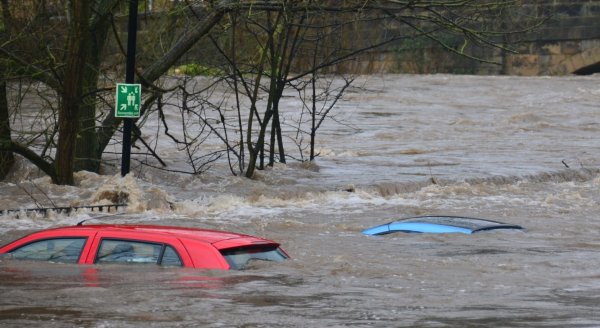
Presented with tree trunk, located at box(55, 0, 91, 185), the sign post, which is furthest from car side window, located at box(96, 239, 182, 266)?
tree trunk, located at box(55, 0, 91, 185)

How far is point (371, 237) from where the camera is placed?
1430cm

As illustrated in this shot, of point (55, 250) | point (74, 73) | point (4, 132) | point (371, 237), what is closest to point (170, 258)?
point (55, 250)

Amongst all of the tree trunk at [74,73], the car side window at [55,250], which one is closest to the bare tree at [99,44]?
the tree trunk at [74,73]

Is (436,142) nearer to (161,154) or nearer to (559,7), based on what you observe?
(161,154)

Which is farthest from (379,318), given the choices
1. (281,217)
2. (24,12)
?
(24,12)

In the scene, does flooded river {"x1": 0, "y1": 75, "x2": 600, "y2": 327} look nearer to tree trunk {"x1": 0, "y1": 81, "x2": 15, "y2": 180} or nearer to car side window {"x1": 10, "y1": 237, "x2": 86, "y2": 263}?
car side window {"x1": 10, "y1": 237, "x2": 86, "y2": 263}

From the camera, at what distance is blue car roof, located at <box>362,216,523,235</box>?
13.4 m

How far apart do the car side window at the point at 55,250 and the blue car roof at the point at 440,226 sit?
494cm

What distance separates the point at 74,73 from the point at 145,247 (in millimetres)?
7406

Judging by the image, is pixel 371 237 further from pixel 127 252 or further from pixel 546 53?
pixel 546 53

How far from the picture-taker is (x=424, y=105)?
38.8 meters

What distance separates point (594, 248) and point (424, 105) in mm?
24908

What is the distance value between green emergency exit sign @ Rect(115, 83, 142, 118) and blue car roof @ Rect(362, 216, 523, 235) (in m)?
3.83

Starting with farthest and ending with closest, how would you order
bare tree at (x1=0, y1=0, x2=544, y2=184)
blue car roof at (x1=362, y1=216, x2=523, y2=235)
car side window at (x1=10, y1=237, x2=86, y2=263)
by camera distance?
bare tree at (x1=0, y1=0, x2=544, y2=184) → blue car roof at (x1=362, y1=216, x2=523, y2=235) → car side window at (x1=10, y1=237, x2=86, y2=263)
